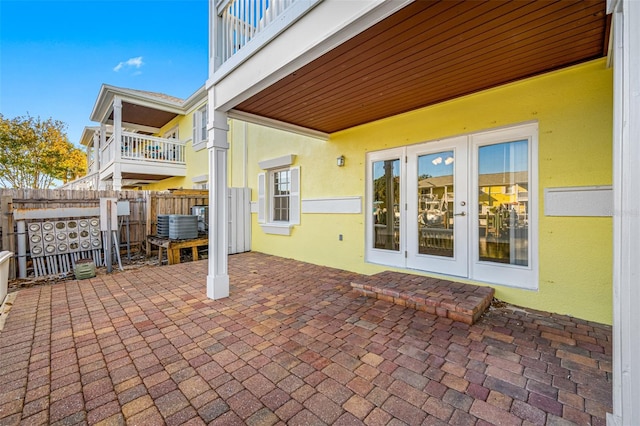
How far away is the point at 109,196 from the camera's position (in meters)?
6.21

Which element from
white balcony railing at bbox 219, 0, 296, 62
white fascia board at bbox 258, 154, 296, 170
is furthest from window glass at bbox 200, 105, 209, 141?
white balcony railing at bbox 219, 0, 296, 62

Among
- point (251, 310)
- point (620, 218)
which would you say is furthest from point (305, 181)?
point (620, 218)

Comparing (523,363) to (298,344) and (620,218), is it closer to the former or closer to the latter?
(620,218)

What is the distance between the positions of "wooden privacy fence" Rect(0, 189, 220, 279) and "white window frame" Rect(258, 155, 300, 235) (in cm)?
226

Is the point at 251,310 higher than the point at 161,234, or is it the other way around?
the point at 161,234

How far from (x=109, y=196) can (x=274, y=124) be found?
15.1ft

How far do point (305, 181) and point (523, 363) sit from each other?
14.9 feet

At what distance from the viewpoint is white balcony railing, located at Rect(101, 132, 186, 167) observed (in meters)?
8.95

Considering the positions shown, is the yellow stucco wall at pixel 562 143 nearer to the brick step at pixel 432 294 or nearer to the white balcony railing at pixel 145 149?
the brick step at pixel 432 294

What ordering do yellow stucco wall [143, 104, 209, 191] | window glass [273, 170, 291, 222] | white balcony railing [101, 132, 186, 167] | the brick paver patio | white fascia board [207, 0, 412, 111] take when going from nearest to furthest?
the brick paver patio
white fascia board [207, 0, 412, 111]
window glass [273, 170, 291, 222]
white balcony railing [101, 132, 186, 167]
yellow stucco wall [143, 104, 209, 191]

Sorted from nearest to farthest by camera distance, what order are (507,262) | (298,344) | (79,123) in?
(298,344) → (507,262) → (79,123)

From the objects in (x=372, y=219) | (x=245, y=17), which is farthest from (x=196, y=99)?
(x=372, y=219)

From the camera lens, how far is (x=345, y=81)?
10.00 feet

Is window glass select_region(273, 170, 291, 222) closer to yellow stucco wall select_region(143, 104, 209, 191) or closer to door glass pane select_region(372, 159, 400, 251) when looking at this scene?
door glass pane select_region(372, 159, 400, 251)
